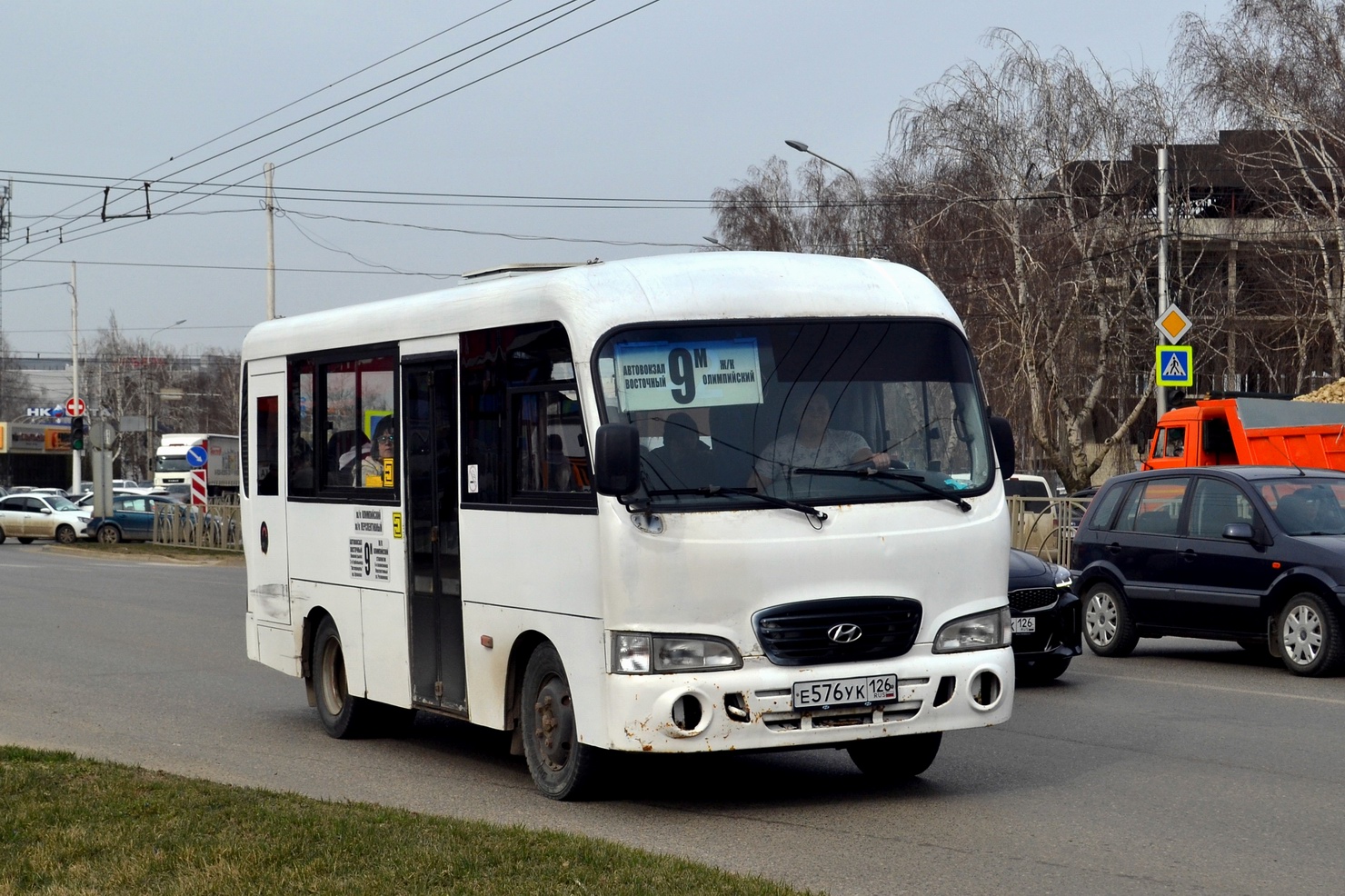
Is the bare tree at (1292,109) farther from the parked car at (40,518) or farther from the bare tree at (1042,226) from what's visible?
the parked car at (40,518)

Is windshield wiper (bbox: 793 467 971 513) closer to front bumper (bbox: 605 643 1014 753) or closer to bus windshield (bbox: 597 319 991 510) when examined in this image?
bus windshield (bbox: 597 319 991 510)

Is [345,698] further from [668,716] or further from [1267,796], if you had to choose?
[1267,796]

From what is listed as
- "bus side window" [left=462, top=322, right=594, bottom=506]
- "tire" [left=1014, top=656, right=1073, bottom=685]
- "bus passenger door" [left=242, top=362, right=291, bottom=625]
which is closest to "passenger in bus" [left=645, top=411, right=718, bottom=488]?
"bus side window" [left=462, top=322, right=594, bottom=506]

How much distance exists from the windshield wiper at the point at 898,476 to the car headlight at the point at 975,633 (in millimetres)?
525

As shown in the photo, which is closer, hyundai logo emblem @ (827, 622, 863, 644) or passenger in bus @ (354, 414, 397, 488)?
hyundai logo emblem @ (827, 622, 863, 644)

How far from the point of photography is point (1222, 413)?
2770 cm

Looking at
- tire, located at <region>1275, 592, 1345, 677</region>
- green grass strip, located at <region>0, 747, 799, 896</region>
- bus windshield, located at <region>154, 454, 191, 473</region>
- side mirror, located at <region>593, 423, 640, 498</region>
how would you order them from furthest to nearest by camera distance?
bus windshield, located at <region>154, 454, 191, 473</region>
tire, located at <region>1275, 592, 1345, 677</region>
side mirror, located at <region>593, 423, 640, 498</region>
green grass strip, located at <region>0, 747, 799, 896</region>

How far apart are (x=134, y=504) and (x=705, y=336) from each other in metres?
43.0

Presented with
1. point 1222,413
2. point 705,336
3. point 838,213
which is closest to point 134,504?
point 838,213

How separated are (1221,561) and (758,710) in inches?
302

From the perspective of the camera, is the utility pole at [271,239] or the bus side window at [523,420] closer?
the bus side window at [523,420]

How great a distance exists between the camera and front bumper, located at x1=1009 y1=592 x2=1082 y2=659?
42.0 ft

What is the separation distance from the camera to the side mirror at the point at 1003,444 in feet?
28.0

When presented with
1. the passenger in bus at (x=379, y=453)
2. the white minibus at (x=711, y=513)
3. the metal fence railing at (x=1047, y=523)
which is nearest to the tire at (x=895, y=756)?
the white minibus at (x=711, y=513)
